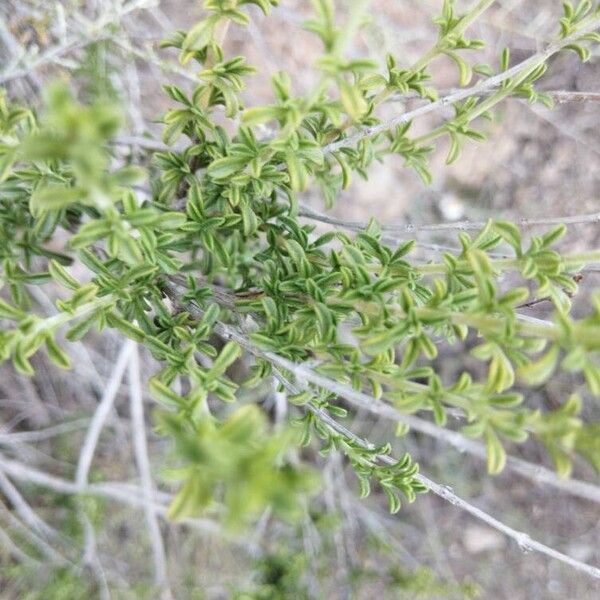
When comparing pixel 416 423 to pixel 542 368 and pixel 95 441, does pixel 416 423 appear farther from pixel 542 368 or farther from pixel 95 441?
pixel 95 441

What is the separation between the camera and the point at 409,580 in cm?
293

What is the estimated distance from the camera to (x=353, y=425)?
3.61 meters

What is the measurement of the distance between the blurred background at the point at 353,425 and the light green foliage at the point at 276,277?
0.86 meters

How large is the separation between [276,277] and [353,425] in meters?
2.34

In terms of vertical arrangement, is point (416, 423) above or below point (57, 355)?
below

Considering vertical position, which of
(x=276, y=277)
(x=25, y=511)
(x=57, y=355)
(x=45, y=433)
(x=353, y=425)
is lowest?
(x=353, y=425)

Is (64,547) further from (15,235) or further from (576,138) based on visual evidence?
(576,138)

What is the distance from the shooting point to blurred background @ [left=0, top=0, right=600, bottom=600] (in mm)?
2811

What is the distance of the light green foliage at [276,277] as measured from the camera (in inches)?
31.4

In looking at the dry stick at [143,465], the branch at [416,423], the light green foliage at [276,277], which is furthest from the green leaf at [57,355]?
the dry stick at [143,465]

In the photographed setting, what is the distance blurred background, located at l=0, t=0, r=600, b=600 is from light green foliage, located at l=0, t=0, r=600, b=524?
0.86 m

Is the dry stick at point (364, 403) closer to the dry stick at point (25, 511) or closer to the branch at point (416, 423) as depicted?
the branch at point (416, 423)

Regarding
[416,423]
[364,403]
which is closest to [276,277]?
[364,403]

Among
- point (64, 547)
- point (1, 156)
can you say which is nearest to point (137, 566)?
point (64, 547)
